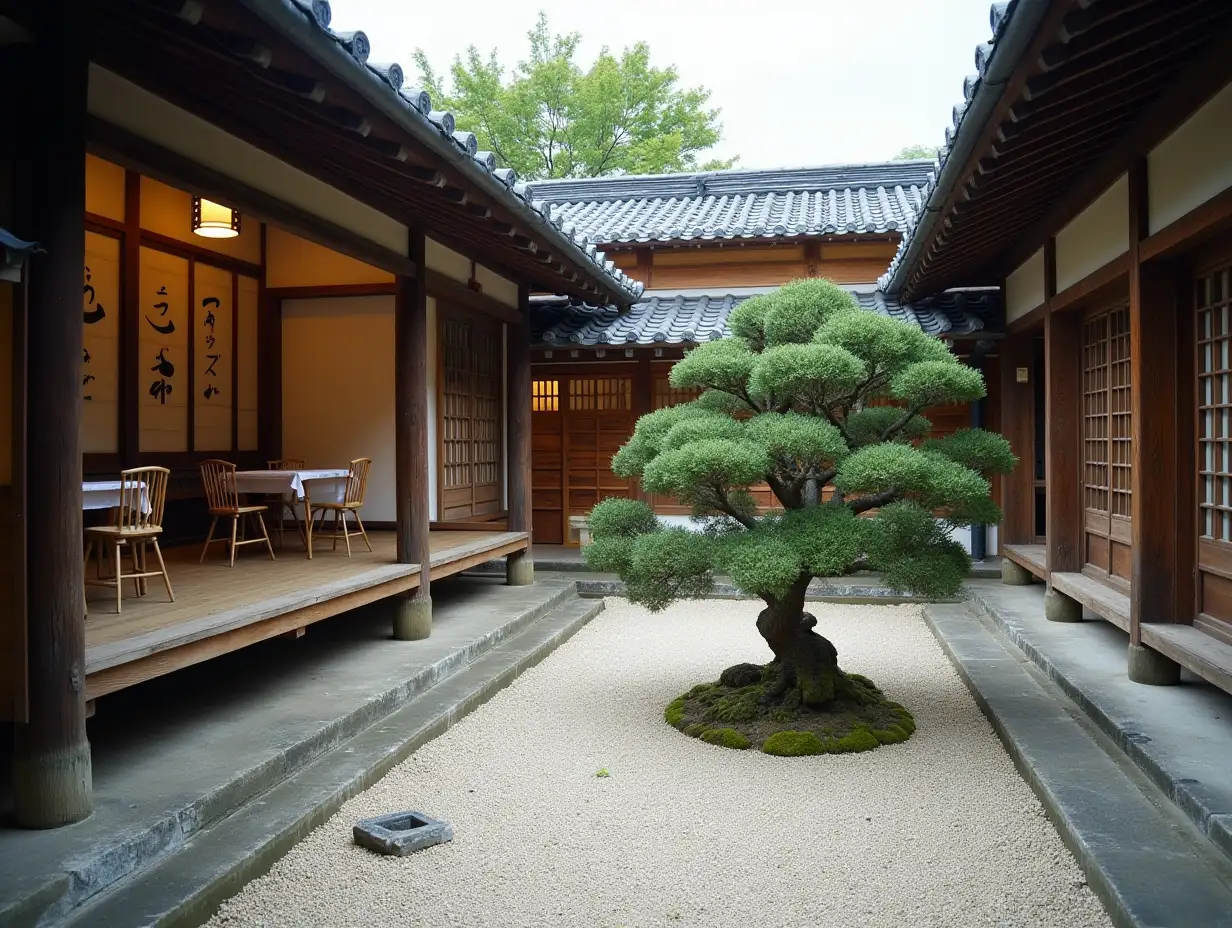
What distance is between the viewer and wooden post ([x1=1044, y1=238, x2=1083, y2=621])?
26.5 feet

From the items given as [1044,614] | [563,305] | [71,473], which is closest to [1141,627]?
[1044,614]

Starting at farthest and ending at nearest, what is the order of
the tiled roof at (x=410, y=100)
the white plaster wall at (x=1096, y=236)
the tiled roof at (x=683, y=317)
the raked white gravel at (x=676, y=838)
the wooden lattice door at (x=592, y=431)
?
1. the wooden lattice door at (x=592, y=431)
2. the tiled roof at (x=683, y=317)
3. the white plaster wall at (x=1096, y=236)
4. the tiled roof at (x=410, y=100)
5. the raked white gravel at (x=676, y=838)

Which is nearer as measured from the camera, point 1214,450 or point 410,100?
point 410,100

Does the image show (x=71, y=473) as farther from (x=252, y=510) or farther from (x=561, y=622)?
(x=561, y=622)

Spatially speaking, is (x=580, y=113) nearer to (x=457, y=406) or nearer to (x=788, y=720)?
(x=457, y=406)

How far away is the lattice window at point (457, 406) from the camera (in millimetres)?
9680

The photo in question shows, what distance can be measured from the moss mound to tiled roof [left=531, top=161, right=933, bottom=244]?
702cm

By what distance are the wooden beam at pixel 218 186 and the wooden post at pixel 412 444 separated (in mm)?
391

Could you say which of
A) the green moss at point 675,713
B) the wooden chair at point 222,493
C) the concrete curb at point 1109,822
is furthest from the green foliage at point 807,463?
the wooden chair at point 222,493

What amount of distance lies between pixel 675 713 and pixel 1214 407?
3432 mm

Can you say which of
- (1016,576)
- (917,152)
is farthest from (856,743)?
(917,152)

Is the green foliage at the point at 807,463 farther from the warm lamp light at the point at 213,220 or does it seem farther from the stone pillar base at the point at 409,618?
the warm lamp light at the point at 213,220

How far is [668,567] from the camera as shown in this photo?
5.46 meters

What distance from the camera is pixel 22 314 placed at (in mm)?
3381
